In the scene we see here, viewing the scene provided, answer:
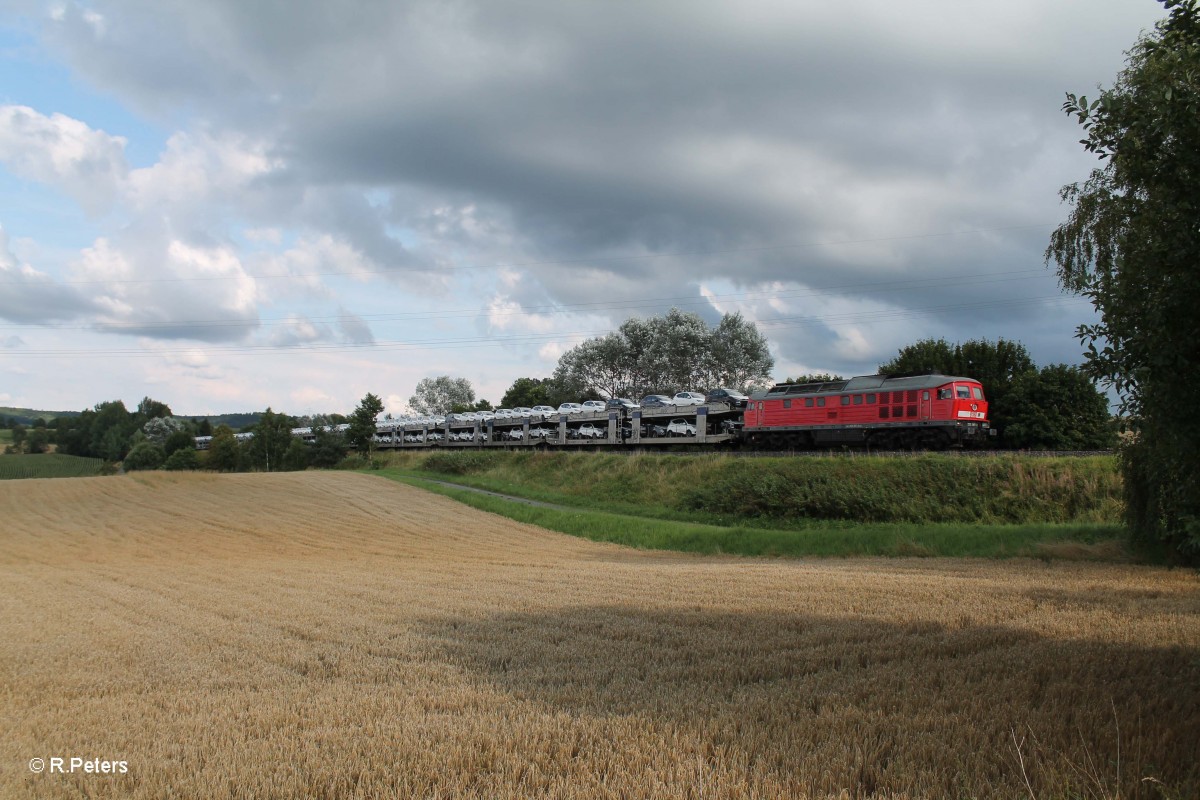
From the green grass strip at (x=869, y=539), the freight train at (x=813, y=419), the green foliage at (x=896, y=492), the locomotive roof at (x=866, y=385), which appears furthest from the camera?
the locomotive roof at (x=866, y=385)

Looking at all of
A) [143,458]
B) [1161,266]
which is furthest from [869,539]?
[143,458]

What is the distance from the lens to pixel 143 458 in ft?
329

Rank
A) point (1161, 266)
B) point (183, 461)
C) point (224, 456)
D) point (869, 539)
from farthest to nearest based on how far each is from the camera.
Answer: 1. point (224, 456)
2. point (183, 461)
3. point (869, 539)
4. point (1161, 266)

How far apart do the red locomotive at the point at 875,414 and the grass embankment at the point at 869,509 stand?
171 inches

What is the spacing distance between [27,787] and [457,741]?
8.86ft

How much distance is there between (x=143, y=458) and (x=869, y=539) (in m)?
102

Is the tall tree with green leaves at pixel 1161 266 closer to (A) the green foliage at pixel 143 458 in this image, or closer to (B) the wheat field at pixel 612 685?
(B) the wheat field at pixel 612 685

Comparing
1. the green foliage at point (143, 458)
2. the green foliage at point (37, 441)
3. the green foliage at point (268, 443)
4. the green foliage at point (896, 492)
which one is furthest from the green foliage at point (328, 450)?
the green foliage at point (896, 492)

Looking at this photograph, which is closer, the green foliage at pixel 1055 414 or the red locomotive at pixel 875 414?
the red locomotive at pixel 875 414

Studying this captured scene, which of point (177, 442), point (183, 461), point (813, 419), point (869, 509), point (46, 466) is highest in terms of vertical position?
point (813, 419)

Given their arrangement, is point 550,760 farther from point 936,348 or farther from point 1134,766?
point 936,348

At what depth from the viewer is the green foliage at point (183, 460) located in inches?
3750

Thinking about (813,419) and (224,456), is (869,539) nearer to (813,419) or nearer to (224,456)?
(813,419)

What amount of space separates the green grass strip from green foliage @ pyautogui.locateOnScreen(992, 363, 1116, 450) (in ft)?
59.6
